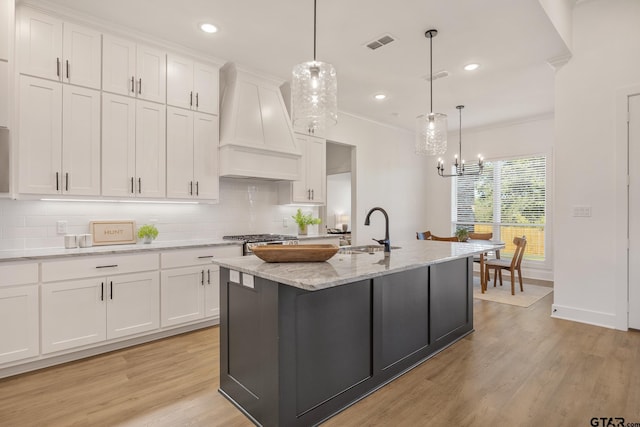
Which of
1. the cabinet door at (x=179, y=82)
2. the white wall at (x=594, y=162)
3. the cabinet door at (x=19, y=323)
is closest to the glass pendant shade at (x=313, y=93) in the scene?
the cabinet door at (x=179, y=82)

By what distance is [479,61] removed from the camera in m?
4.00

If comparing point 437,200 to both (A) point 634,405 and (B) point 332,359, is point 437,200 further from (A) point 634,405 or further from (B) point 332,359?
(B) point 332,359

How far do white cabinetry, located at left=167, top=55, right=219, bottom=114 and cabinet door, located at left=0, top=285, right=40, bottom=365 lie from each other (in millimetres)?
2141

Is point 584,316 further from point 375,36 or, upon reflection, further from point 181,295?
point 181,295

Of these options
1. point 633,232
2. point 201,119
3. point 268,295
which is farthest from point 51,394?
point 633,232

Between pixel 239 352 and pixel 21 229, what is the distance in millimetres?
2445

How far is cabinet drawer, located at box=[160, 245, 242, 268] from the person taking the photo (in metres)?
3.36

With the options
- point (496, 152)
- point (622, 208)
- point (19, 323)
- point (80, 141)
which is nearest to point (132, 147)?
point (80, 141)

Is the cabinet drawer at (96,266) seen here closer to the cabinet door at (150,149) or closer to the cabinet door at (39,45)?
the cabinet door at (150,149)

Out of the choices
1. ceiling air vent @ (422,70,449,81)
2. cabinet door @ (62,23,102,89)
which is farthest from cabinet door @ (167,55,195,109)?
ceiling air vent @ (422,70,449,81)

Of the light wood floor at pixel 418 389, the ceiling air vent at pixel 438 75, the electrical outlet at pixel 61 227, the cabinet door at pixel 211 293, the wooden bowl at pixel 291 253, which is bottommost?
the light wood floor at pixel 418 389

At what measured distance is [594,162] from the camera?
3.74 m

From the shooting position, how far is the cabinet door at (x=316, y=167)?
509 centimetres

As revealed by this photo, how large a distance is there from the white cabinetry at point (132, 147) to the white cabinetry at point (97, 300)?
2.35 ft
